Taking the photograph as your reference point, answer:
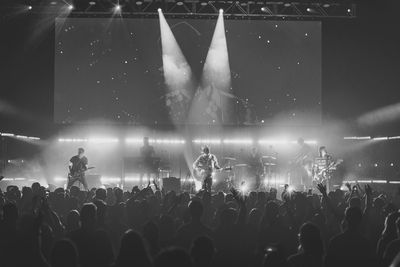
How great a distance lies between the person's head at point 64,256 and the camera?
378 cm

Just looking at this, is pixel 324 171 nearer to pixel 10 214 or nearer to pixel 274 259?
pixel 10 214

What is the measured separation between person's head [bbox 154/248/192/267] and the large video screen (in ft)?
62.8

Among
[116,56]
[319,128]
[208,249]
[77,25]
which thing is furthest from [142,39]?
[208,249]

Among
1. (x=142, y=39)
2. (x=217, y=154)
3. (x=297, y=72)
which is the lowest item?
(x=217, y=154)

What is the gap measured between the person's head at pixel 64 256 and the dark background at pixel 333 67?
54.2ft

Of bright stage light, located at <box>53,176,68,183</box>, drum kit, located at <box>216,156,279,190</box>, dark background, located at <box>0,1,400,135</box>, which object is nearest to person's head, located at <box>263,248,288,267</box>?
drum kit, located at <box>216,156,279,190</box>

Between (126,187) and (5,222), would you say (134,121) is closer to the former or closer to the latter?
(126,187)

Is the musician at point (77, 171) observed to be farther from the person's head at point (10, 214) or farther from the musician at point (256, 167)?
the person's head at point (10, 214)

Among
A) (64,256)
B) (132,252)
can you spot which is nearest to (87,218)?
(64,256)

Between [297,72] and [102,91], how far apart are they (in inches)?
323

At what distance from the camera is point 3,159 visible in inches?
715

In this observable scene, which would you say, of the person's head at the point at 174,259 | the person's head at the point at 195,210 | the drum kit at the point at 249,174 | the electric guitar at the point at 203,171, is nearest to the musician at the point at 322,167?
the drum kit at the point at 249,174

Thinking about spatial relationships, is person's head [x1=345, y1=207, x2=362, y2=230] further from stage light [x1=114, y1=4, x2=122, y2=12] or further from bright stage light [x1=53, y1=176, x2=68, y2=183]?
bright stage light [x1=53, y1=176, x2=68, y2=183]

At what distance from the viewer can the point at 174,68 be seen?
71.9 ft
